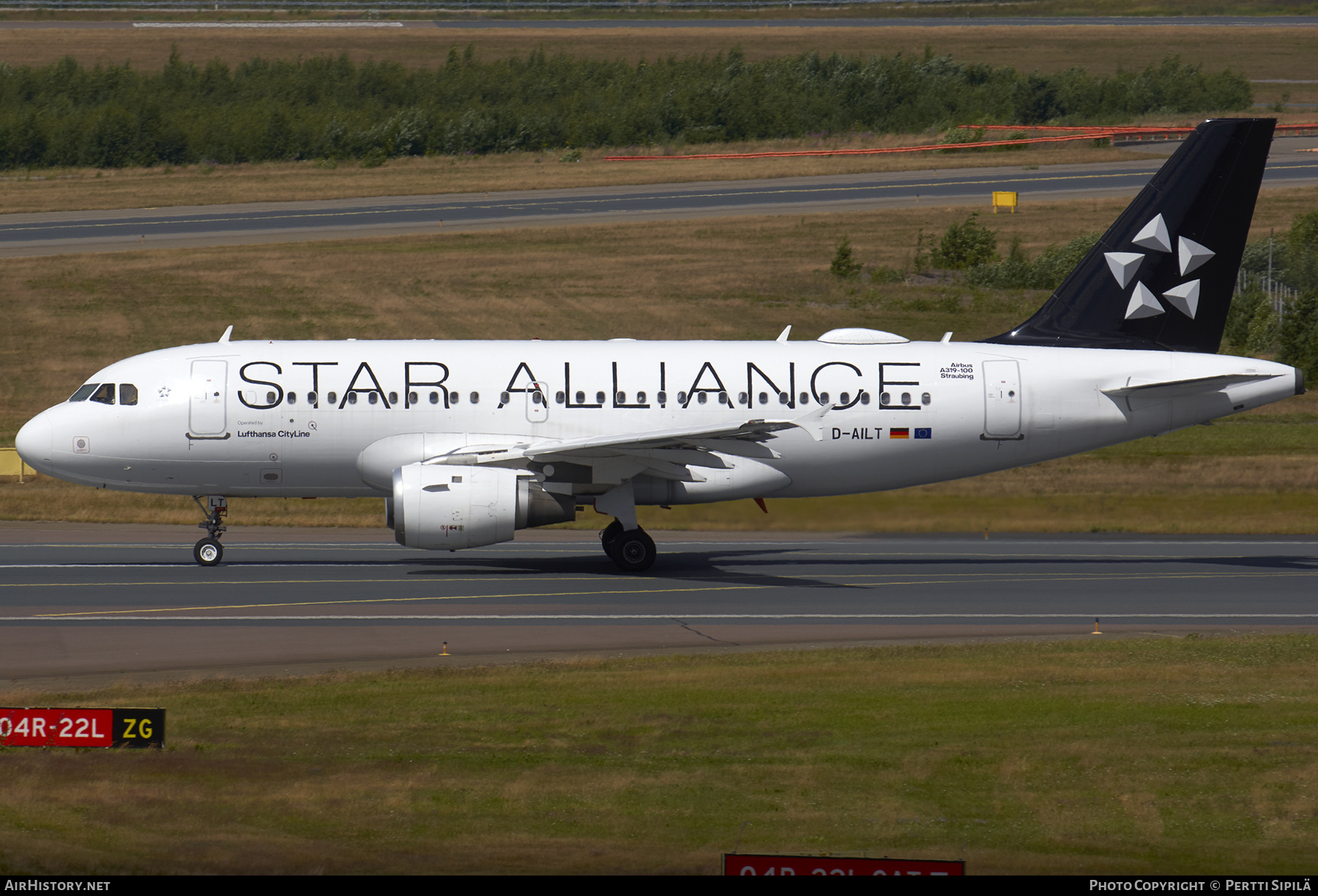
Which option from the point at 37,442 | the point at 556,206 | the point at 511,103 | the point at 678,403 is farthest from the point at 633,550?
the point at 511,103

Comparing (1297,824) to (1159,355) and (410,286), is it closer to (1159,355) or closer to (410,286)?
(1159,355)

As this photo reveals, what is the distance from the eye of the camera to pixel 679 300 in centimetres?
6366

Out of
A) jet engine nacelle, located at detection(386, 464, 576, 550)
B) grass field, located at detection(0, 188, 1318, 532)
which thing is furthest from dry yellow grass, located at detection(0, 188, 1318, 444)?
jet engine nacelle, located at detection(386, 464, 576, 550)

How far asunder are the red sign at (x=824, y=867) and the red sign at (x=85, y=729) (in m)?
9.96

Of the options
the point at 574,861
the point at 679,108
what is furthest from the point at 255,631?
the point at 679,108

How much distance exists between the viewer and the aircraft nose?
31.5 meters

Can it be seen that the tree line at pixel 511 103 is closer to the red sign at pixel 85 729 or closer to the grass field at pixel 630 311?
the grass field at pixel 630 311

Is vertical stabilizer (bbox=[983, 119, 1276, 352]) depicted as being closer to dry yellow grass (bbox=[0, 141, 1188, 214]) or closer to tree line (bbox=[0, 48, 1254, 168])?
dry yellow grass (bbox=[0, 141, 1188, 214])

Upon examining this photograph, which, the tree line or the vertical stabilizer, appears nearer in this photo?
the vertical stabilizer

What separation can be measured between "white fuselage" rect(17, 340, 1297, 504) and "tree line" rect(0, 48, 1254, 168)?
64702 mm

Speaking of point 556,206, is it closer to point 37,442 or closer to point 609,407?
point 609,407

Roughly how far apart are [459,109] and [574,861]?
96.4 m

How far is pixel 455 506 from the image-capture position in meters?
29.6

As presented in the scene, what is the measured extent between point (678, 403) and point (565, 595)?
5238 mm
